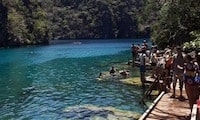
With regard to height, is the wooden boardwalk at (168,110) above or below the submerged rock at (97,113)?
above

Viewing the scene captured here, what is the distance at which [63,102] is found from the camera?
82.8ft

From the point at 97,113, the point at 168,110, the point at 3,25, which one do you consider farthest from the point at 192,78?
the point at 3,25

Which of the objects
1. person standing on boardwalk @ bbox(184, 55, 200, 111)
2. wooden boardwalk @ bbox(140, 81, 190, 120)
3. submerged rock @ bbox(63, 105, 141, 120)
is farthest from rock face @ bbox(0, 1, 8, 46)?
person standing on boardwalk @ bbox(184, 55, 200, 111)

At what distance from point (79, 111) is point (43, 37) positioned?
12864 centimetres

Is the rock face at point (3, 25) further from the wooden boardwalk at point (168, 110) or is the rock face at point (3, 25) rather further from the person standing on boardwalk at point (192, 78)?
the person standing on boardwalk at point (192, 78)

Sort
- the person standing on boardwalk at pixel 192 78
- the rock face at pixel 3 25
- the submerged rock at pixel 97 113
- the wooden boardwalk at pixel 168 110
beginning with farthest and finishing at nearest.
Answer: the rock face at pixel 3 25 → the submerged rock at pixel 97 113 → the wooden boardwalk at pixel 168 110 → the person standing on boardwalk at pixel 192 78

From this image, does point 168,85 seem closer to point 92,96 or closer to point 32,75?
point 92,96

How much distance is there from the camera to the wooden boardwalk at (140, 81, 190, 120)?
1502 cm

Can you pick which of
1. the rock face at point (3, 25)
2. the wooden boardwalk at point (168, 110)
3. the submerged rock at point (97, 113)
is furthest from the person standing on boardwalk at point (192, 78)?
the rock face at point (3, 25)

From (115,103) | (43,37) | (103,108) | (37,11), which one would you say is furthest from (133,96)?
(37,11)

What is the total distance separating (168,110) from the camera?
16109 millimetres

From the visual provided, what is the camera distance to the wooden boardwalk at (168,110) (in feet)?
49.3

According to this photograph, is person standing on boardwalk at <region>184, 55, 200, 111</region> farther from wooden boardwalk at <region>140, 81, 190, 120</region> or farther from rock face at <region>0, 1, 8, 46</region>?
rock face at <region>0, 1, 8, 46</region>

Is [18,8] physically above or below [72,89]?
above
